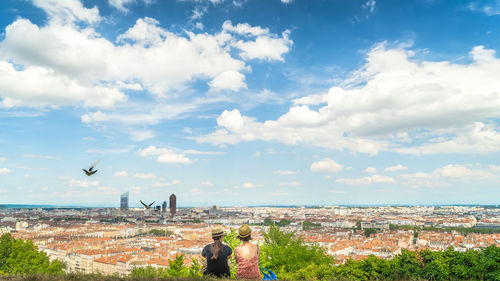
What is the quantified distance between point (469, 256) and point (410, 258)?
7.94 ft

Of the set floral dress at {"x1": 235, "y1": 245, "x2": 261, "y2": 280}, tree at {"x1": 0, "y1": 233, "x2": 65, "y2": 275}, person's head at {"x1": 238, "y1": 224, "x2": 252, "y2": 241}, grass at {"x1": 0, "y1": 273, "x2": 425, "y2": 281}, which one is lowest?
tree at {"x1": 0, "y1": 233, "x2": 65, "y2": 275}

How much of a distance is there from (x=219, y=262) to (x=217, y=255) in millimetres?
152

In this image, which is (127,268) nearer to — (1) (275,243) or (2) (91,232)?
(1) (275,243)

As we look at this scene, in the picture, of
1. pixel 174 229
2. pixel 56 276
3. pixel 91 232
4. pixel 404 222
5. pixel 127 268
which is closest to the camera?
pixel 56 276

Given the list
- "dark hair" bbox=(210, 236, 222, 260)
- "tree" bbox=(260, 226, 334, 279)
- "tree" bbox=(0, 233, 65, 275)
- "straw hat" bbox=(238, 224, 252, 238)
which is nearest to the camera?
"straw hat" bbox=(238, 224, 252, 238)

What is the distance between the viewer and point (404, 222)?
16725cm

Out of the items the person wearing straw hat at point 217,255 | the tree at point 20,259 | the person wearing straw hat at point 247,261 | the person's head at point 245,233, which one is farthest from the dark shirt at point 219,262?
the tree at point 20,259

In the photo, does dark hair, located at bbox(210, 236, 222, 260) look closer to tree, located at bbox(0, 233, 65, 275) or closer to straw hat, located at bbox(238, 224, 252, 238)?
straw hat, located at bbox(238, 224, 252, 238)

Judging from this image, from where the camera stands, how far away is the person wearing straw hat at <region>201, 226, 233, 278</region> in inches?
220

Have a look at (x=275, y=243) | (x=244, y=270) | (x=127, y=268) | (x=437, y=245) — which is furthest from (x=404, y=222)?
(x=244, y=270)

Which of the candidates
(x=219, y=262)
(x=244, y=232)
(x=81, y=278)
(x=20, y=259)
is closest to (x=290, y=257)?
(x=219, y=262)

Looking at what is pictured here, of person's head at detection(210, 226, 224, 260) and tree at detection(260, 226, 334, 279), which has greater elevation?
person's head at detection(210, 226, 224, 260)

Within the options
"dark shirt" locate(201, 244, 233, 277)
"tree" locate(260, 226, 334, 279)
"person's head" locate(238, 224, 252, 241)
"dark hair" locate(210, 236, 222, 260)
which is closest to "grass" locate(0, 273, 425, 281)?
"dark shirt" locate(201, 244, 233, 277)

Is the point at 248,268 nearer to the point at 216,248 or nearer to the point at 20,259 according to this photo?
the point at 216,248
